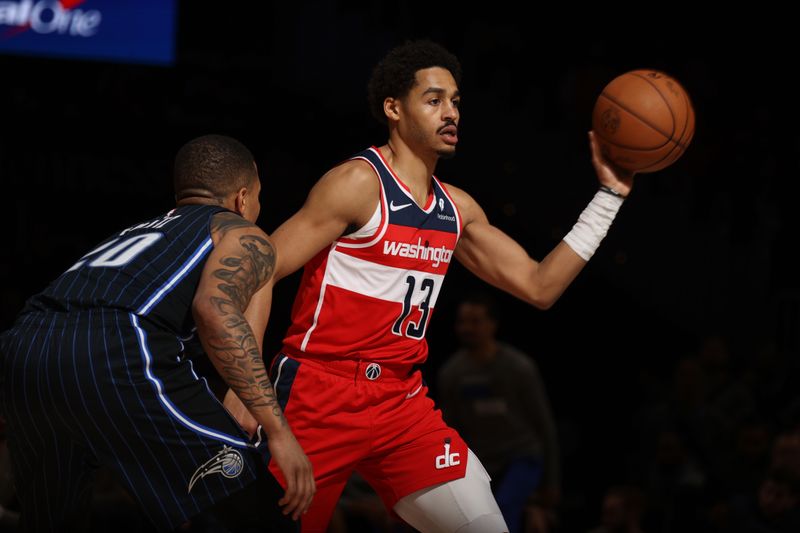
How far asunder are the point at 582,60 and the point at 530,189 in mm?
1736

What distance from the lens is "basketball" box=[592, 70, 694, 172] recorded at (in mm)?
4082

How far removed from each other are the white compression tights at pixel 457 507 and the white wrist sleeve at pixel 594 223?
909mm

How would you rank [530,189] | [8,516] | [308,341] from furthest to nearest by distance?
[530,189] < [8,516] < [308,341]

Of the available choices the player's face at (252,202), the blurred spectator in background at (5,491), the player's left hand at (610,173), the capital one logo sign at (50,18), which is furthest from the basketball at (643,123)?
the capital one logo sign at (50,18)

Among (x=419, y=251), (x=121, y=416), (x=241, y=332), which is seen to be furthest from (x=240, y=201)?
(x=121, y=416)

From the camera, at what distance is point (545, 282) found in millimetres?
4207

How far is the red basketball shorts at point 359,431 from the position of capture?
3.80 metres

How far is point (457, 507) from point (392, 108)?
4.93 feet

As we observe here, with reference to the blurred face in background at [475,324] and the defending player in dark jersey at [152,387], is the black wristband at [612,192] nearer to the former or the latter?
the defending player in dark jersey at [152,387]

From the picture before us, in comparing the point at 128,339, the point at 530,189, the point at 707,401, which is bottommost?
the point at 707,401

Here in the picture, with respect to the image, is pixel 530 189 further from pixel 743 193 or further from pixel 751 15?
pixel 751 15

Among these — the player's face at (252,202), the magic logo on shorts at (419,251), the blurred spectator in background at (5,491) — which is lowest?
the blurred spectator in background at (5,491)

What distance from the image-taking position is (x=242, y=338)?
3.11m

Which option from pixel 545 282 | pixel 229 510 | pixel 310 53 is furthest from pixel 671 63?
pixel 229 510
